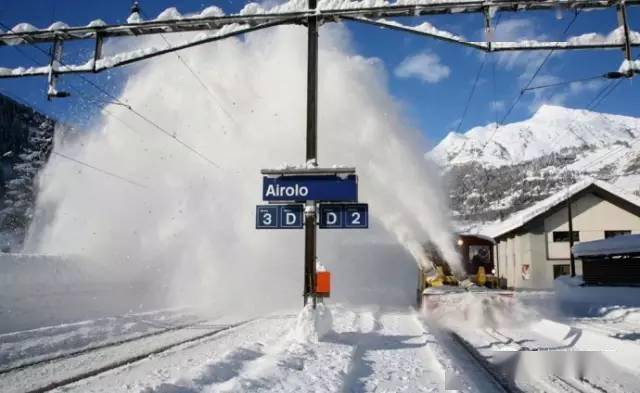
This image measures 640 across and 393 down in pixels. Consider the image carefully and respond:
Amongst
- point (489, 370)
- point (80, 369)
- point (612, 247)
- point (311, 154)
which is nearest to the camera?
point (80, 369)

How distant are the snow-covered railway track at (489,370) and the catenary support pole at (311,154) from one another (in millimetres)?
3476

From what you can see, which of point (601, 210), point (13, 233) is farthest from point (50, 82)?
point (13, 233)

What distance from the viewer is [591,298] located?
25.4 m

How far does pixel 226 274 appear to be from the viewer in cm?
2408

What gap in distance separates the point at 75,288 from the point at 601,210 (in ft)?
118

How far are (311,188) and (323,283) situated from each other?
2.43 metres

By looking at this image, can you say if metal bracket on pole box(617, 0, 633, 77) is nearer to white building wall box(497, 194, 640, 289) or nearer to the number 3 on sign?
the number 3 on sign

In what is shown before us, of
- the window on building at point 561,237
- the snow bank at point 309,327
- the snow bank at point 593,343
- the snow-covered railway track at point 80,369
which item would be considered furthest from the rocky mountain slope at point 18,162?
the snow bank at point 593,343

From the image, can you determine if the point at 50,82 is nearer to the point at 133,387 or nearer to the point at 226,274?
the point at 133,387

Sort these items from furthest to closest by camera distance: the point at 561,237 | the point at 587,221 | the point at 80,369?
the point at 561,237 → the point at 587,221 → the point at 80,369

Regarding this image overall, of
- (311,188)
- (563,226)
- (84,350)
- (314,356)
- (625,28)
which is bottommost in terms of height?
(84,350)

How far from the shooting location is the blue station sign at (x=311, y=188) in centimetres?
1039

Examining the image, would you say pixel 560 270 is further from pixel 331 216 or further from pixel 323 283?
pixel 331 216

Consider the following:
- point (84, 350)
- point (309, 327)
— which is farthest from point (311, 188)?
point (84, 350)
